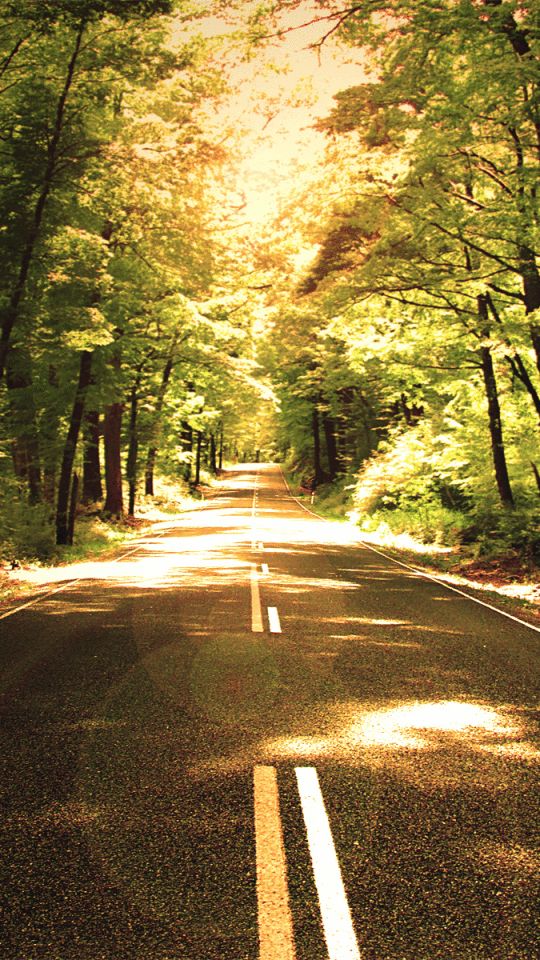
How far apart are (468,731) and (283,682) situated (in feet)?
5.99

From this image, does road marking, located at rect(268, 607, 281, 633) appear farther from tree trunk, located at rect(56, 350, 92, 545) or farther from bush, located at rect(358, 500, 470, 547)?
tree trunk, located at rect(56, 350, 92, 545)

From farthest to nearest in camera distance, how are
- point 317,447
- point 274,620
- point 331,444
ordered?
1. point 317,447
2. point 331,444
3. point 274,620

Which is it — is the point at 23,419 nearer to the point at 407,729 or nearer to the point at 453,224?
the point at 453,224

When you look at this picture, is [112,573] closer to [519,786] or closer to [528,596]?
[528,596]

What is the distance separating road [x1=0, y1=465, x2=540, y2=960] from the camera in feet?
8.84

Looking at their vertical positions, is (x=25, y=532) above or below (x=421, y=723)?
above

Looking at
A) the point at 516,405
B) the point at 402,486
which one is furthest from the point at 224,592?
the point at 402,486

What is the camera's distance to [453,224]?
1154 centimetres

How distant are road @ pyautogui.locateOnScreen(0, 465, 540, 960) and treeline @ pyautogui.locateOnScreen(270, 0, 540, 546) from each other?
7922 millimetres

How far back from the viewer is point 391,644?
7.33 meters

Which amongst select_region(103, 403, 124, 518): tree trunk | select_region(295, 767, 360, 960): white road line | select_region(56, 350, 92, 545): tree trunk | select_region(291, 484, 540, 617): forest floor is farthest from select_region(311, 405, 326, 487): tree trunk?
select_region(295, 767, 360, 960): white road line

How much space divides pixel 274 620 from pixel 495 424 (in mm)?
9420

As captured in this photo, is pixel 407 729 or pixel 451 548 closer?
pixel 407 729

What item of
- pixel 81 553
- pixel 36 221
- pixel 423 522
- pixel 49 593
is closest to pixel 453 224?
pixel 36 221
